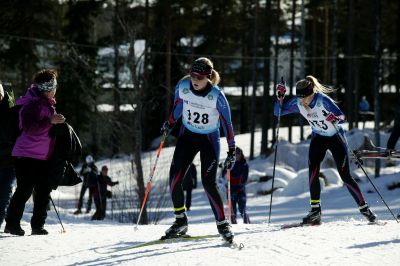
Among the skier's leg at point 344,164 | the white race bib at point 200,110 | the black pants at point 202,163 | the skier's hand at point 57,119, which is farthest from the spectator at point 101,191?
the white race bib at point 200,110

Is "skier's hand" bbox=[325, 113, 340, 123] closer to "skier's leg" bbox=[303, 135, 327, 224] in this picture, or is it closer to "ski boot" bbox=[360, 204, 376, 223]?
"skier's leg" bbox=[303, 135, 327, 224]

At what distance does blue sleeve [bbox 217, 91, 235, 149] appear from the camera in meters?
6.86

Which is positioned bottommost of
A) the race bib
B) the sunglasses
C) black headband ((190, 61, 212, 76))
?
the race bib

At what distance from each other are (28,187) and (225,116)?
7.85 feet

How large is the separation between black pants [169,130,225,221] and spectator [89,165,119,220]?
10518 mm

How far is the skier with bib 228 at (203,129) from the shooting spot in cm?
680

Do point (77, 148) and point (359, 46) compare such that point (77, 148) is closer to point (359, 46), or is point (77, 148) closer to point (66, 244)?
point (66, 244)

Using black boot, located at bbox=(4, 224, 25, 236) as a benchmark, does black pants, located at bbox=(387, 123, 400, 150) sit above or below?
above

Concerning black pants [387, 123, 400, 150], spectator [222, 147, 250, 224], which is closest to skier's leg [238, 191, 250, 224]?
spectator [222, 147, 250, 224]

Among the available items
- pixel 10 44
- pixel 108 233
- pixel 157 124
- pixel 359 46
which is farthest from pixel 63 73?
pixel 108 233

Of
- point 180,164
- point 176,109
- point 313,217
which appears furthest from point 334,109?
point 180,164

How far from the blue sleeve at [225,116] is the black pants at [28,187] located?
214cm

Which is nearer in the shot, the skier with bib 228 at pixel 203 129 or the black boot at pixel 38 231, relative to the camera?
the skier with bib 228 at pixel 203 129

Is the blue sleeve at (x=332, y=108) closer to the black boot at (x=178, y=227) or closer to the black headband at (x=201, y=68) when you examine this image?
the black headband at (x=201, y=68)
